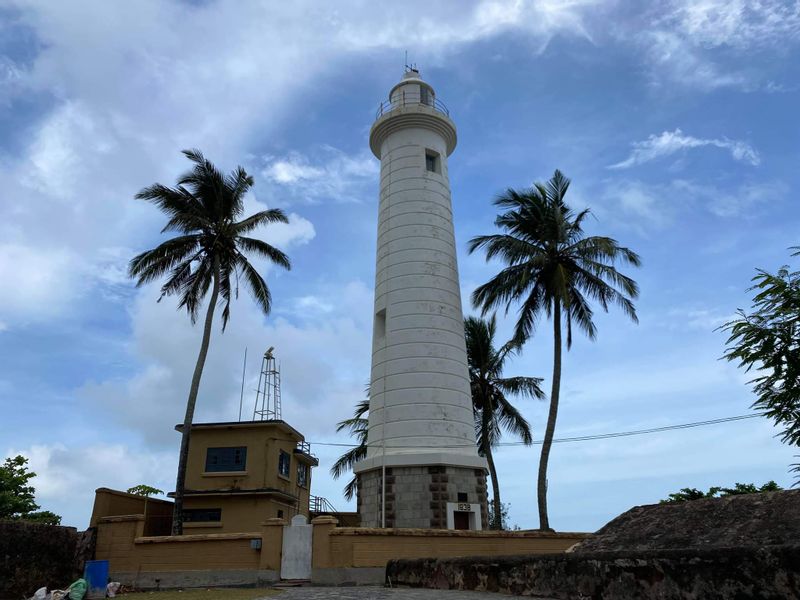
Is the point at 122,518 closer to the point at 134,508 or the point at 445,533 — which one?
the point at 134,508

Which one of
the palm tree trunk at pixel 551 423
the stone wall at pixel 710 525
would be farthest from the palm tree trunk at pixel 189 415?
the stone wall at pixel 710 525

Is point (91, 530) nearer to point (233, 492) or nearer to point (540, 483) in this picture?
point (233, 492)

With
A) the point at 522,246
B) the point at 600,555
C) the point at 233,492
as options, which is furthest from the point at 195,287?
the point at 600,555

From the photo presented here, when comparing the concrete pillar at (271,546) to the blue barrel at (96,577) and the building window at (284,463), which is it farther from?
the building window at (284,463)

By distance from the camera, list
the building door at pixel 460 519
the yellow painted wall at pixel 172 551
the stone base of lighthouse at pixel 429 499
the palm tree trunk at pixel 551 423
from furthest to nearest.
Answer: the palm tree trunk at pixel 551 423, the building door at pixel 460 519, the stone base of lighthouse at pixel 429 499, the yellow painted wall at pixel 172 551

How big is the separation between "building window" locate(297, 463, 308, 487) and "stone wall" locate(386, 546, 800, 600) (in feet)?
79.3

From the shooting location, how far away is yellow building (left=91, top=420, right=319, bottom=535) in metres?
26.8

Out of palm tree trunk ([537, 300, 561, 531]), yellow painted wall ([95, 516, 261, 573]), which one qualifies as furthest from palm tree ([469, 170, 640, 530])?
yellow painted wall ([95, 516, 261, 573])

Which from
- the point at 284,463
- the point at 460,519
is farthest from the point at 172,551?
the point at 284,463

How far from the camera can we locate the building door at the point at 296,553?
16062mm

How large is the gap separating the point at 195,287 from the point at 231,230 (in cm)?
289

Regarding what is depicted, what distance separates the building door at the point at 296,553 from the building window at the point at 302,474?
51.0 feet

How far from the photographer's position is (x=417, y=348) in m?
22.6

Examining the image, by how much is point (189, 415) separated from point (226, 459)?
5089 millimetres
